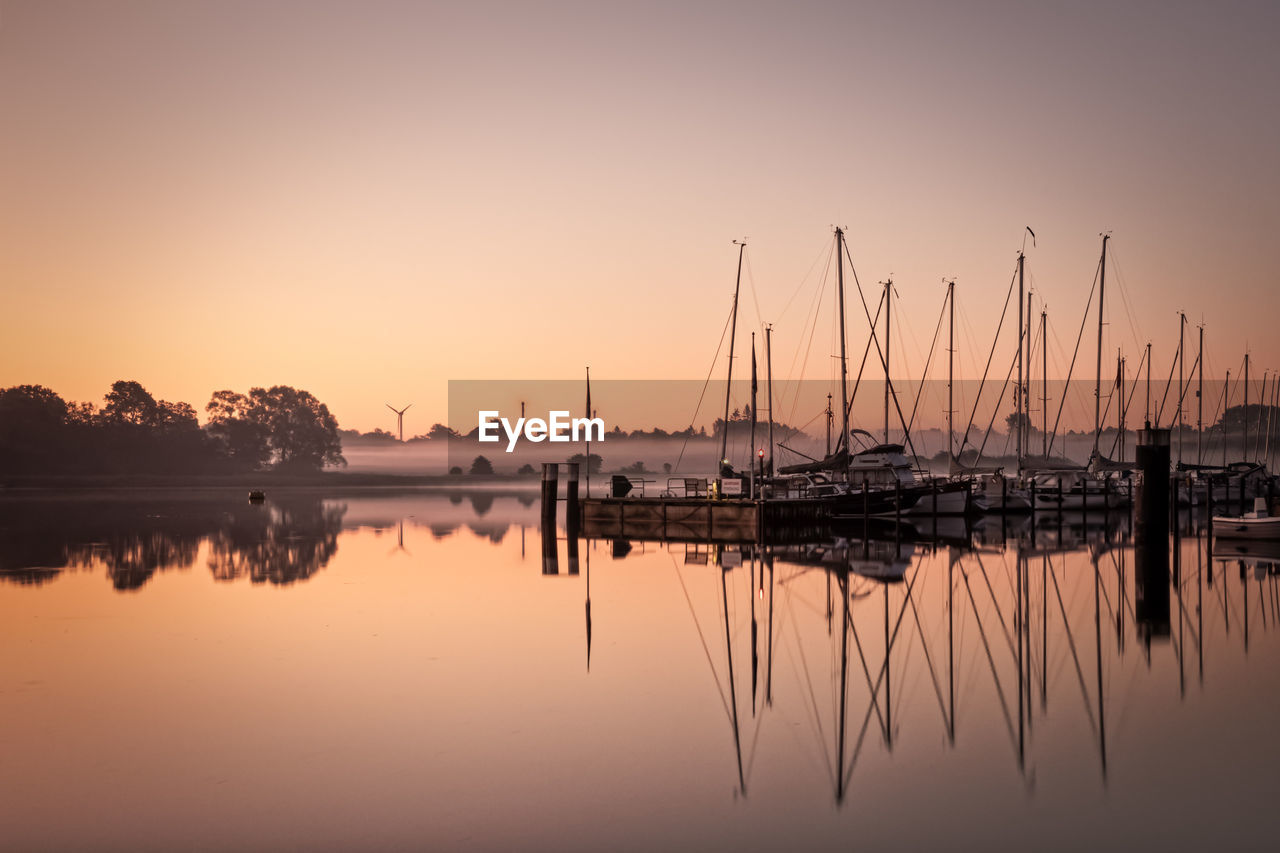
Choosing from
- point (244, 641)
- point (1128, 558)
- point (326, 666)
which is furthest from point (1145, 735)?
point (1128, 558)

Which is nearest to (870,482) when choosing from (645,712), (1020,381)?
(1020,381)

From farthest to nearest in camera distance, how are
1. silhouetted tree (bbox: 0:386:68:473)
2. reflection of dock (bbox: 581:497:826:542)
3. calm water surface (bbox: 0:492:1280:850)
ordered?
silhouetted tree (bbox: 0:386:68:473) < reflection of dock (bbox: 581:497:826:542) < calm water surface (bbox: 0:492:1280:850)

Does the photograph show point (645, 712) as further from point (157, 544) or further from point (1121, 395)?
point (1121, 395)

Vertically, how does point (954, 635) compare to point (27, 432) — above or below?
below

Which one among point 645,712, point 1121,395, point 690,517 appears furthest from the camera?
point 1121,395

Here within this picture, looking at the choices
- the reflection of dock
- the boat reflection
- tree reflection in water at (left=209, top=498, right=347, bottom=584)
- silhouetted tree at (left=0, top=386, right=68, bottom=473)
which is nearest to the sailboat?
the reflection of dock

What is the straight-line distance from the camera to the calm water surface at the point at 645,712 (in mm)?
11953

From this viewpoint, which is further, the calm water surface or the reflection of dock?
the reflection of dock

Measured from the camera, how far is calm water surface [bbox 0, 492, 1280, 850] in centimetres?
1195

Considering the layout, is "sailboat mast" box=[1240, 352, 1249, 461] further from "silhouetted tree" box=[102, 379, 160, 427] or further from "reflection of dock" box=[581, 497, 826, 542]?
"silhouetted tree" box=[102, 379, 160, 427]

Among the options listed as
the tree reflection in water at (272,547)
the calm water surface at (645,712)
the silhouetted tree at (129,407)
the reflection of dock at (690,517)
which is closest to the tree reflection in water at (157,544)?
the tree reflection in water at (272,547)

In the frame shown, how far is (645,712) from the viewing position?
17250 millimetres

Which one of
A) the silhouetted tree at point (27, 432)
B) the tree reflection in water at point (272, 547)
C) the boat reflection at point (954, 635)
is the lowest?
the tree reflection in water at point (272, 547)

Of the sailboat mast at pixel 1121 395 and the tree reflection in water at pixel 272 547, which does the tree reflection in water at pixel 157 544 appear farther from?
the sailboat mast at pixel 1121 395
